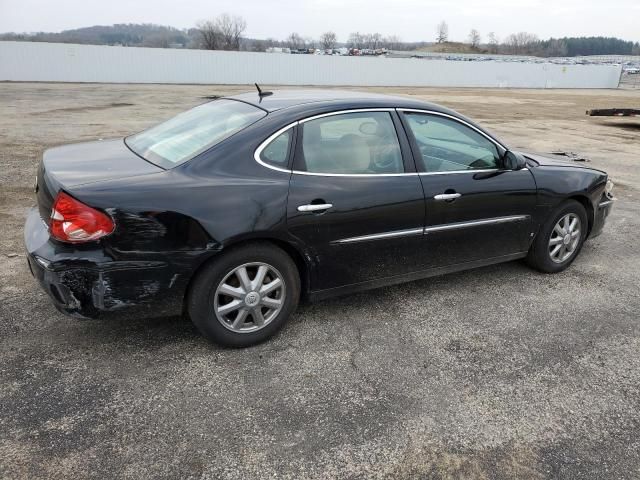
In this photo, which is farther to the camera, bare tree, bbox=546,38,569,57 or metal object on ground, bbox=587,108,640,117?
bare tree, bbox=546,38,569,57

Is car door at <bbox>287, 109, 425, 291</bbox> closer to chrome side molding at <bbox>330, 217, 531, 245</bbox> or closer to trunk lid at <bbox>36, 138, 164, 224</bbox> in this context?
chrome side molding at <bbox>330, 217, 531, 245</bbox>

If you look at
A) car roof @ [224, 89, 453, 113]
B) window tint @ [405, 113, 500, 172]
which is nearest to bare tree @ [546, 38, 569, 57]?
window tint @ [405, 113, 500, 172]

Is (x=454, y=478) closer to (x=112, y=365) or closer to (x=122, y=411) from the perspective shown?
(x=122, y=411)

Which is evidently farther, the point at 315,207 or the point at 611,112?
the point at 611,112

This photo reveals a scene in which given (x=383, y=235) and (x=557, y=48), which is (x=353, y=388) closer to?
(x=383, y=235)

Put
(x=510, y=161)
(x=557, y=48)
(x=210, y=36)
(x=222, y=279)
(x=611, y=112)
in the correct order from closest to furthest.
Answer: (x=222, y=279) < (x=510, y=161) < (x=611, y=112) < (x=210, y=36) < (x=557, y=48)

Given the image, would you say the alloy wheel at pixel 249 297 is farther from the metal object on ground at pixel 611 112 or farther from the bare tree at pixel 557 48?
the bare tree at pixel 557 48

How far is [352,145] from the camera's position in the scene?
3.70 m

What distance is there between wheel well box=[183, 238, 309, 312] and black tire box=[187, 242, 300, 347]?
17mm

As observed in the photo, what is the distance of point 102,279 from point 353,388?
5.00ft

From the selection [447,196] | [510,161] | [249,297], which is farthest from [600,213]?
[249,297]

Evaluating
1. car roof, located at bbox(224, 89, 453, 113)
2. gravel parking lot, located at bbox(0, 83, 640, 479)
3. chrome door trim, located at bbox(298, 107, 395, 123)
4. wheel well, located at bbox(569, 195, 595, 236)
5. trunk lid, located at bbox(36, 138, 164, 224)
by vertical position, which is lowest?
gravel parking lot, located at bbox(0, 83, 640, 479)

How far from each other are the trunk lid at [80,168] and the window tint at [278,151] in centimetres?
65

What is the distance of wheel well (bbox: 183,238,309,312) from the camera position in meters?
3.16
